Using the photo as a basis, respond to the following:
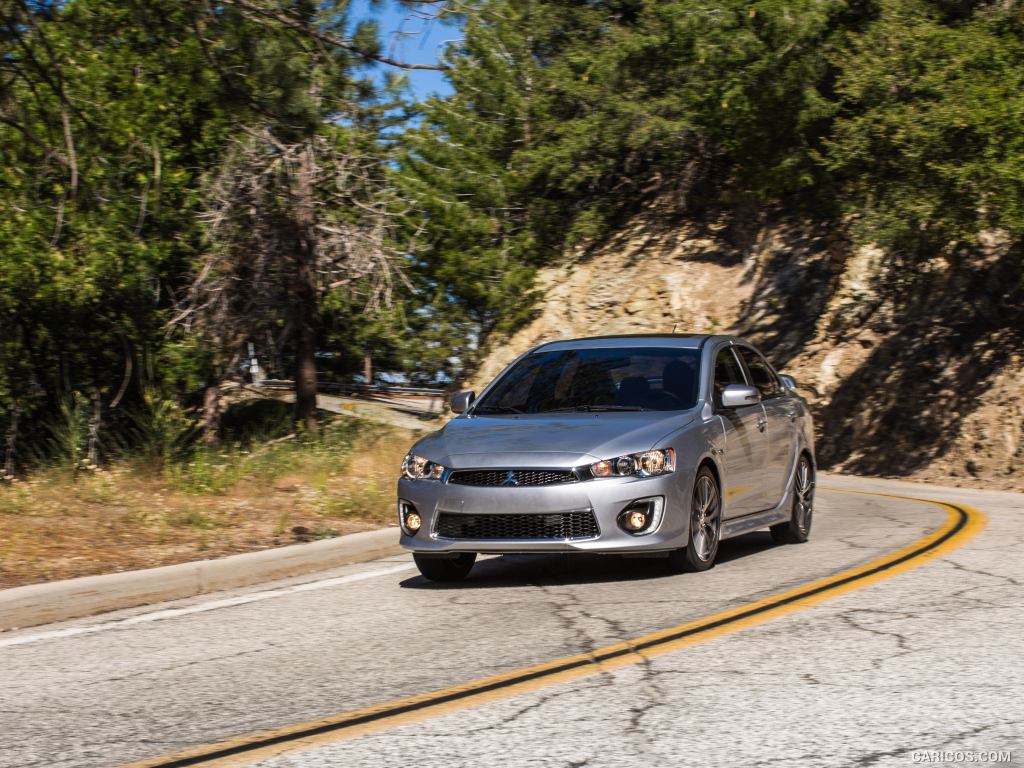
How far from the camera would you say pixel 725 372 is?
1019 cm

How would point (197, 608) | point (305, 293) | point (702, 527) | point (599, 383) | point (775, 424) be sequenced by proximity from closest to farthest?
point (197, 608) < point (702, 527) < point (599, 383) < point (775, 424) < point (305, 293)

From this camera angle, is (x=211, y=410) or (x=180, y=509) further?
(x=211, y=410)

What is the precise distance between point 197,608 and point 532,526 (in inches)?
82.5

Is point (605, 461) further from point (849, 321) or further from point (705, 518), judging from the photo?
point (849, 321)

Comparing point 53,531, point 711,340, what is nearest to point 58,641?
point 53,531

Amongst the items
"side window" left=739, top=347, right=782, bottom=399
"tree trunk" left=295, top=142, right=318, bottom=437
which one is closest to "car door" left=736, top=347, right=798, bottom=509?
"side window" left=739, top=347, right=782, bottom=399

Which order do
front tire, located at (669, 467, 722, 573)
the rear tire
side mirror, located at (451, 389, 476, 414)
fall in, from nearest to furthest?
front tire, located at (669, 467, 722, 573) → the rear tire → side mirror, located at (451, 389, 476, 414)

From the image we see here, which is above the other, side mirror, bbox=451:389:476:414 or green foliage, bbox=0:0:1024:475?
green foliage, bbox=0:0:1024:475

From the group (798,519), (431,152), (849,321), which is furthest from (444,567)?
(431,152)

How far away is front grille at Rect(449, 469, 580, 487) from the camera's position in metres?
8.27

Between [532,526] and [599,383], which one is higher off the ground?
[599,383]

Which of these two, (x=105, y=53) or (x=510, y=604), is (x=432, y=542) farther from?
(x=105, y=53)

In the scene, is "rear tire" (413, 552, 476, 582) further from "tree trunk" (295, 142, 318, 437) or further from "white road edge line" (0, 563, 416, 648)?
"tree trunk" (295, 142, 318, 437)

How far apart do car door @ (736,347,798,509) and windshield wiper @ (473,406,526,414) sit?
82.3 inches
